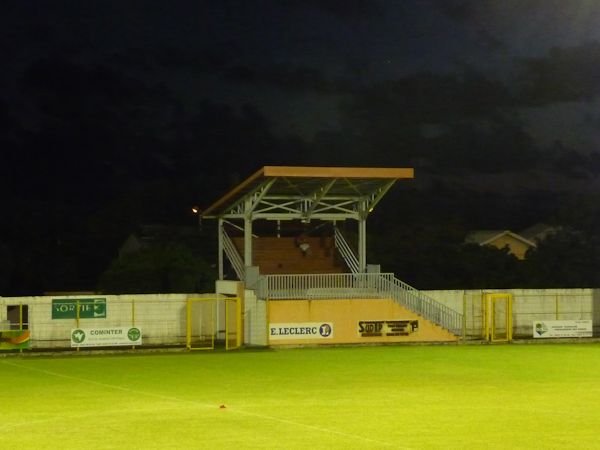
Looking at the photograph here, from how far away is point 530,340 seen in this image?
121 feet

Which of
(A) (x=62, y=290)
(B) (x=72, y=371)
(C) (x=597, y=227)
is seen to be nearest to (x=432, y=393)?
(B) (x=72, y=371)

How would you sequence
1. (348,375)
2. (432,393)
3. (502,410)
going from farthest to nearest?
(348,375) < (432,393) < (502,410)

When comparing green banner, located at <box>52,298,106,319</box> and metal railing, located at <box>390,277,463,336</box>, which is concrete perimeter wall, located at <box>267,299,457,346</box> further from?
green banner, located at <box>52,298,106,319</box>

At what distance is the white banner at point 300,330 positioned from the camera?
113ft

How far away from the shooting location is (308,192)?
3891cm

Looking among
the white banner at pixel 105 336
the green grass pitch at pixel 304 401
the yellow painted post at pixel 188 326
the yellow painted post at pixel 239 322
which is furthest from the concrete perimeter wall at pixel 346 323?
the white banner at pixel 105 336

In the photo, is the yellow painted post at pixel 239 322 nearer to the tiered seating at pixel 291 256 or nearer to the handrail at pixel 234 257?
the handrail at pixel 234 257

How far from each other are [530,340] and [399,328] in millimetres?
4919

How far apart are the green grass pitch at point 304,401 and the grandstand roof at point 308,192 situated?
6.59 metres

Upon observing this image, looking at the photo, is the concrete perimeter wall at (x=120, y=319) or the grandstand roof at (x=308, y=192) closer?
the concrete perimeter wall at (x=120, y=319)

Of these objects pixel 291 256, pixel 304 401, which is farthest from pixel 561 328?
pixel 304 401

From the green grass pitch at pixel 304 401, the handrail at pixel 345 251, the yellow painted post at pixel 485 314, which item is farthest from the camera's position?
the handrail at pixel 345 251

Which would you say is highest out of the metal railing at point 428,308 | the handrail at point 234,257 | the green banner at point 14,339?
the handrail at point 234,257

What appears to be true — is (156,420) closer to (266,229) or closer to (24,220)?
(266,229)
